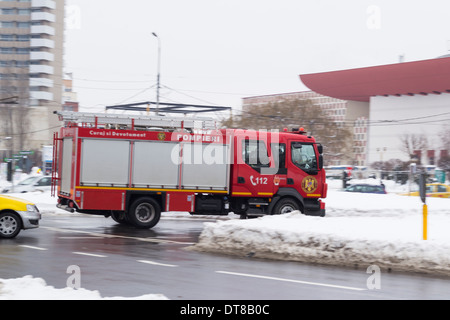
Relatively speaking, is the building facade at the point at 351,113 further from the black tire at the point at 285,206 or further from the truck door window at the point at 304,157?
the black tire at the point at 285,206

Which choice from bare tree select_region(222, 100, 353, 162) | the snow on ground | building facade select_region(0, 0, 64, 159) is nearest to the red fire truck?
the snow on ground

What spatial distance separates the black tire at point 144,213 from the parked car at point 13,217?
343cm

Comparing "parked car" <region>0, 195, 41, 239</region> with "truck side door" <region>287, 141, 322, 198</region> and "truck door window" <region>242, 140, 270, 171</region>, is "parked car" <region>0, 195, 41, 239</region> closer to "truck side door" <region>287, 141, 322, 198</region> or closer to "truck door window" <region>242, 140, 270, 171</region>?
"truck door window" <region>242, 140, 270, 171</region>

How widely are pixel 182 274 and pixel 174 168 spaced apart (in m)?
8.25

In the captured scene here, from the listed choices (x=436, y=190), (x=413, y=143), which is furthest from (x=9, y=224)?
(x=413, y=143)

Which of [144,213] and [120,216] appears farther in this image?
[120,216]

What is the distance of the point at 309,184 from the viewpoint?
20.2 meters

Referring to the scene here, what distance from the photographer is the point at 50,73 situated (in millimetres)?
120812

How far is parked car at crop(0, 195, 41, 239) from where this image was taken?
15492 millimetres

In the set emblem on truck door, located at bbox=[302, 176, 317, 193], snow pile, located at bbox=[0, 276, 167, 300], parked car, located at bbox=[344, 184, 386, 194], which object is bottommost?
snow pile, located at bbox=[0, 276, 167, 300]

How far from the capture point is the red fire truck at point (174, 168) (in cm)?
1844

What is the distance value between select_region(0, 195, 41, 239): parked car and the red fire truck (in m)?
2.48

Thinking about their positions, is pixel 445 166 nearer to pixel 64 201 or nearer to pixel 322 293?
pixel 64 201

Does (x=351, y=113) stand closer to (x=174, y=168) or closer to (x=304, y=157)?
(x=304, y=157)
